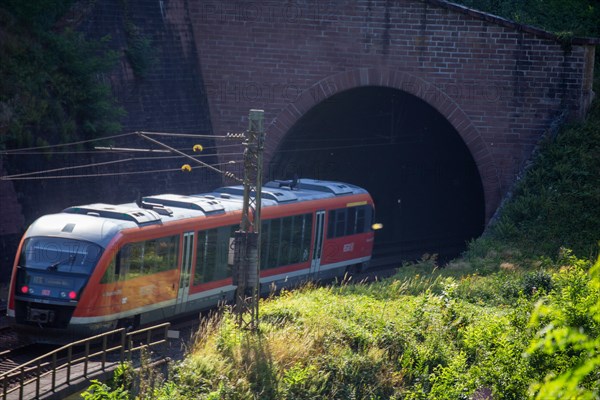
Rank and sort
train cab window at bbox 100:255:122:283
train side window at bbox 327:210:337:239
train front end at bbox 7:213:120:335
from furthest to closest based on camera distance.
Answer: train side window at bbox 327:210:337:239 → train cab window at bbox 100:255:122:283 → train front end at bbox 7:213:120:335

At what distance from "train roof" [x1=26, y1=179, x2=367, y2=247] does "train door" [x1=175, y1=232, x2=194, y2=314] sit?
1.46 ft

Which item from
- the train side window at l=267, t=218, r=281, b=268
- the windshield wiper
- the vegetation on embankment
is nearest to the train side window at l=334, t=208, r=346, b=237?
Answer: the train side window at l=267, t=218, r=281, b=268

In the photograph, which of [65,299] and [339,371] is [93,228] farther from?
[339,371]

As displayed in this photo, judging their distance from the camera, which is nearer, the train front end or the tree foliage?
the train front end

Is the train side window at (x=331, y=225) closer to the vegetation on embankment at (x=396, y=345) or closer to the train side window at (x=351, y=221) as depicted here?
the train side window at (x=351, y=221)

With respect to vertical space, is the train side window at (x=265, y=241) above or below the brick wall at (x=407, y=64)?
below

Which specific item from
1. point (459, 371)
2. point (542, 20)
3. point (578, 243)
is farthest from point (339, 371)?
point (542, 20)

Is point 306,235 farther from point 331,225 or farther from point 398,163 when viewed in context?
point 398,163

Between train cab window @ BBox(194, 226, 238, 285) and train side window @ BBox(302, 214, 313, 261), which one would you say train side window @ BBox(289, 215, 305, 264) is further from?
train cab window @ BBox(194, 226, 238, 285)

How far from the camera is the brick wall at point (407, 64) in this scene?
25.9 meters

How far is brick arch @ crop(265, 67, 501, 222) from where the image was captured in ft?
86.2

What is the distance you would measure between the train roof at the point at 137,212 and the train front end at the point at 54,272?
0.07 feet

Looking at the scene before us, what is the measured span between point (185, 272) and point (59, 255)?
2.74m

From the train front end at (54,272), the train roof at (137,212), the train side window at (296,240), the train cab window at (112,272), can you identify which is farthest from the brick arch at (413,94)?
the train cab window at (112,272)
